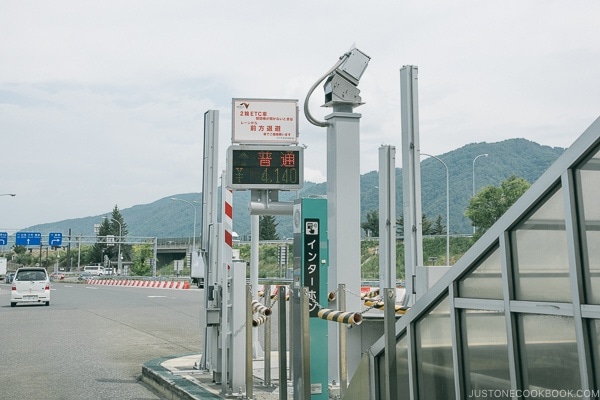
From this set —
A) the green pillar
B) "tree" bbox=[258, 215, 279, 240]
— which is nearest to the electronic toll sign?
the green pillar

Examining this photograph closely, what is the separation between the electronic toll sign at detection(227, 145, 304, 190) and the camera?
9359 mm

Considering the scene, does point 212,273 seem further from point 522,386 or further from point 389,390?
point 522,386

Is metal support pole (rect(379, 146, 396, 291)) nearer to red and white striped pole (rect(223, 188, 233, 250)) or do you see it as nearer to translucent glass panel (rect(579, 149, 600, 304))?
red and white striped pole (rect(223, 188, 233, 250))

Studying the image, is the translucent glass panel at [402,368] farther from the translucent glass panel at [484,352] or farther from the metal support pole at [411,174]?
the metal support pole at [411,174]

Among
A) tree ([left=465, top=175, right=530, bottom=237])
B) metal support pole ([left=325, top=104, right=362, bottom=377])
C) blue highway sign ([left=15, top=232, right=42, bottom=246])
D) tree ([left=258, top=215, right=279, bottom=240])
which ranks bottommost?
metal support pole ([left=325, top=104, right=362, bottom=377])

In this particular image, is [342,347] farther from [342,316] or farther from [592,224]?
[592,224]

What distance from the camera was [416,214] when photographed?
8.87m

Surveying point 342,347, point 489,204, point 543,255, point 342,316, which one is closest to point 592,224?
point 543,255

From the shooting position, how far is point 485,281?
4422 millimetres

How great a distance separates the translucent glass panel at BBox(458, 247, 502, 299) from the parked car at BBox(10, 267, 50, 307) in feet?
97.7

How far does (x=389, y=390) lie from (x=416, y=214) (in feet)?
13.1

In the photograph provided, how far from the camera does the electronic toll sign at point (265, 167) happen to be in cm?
936

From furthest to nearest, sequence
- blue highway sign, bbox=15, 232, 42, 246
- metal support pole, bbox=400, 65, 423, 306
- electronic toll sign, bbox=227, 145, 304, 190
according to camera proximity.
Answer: blue highway sign, bbox=15, 232, 42, 246
electronic toll sign, bbox=227, 145, 304, 190
metal support pole, bbox=400, 65, 423, 306

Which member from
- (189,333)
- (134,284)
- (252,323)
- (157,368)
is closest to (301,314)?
(252,323)
